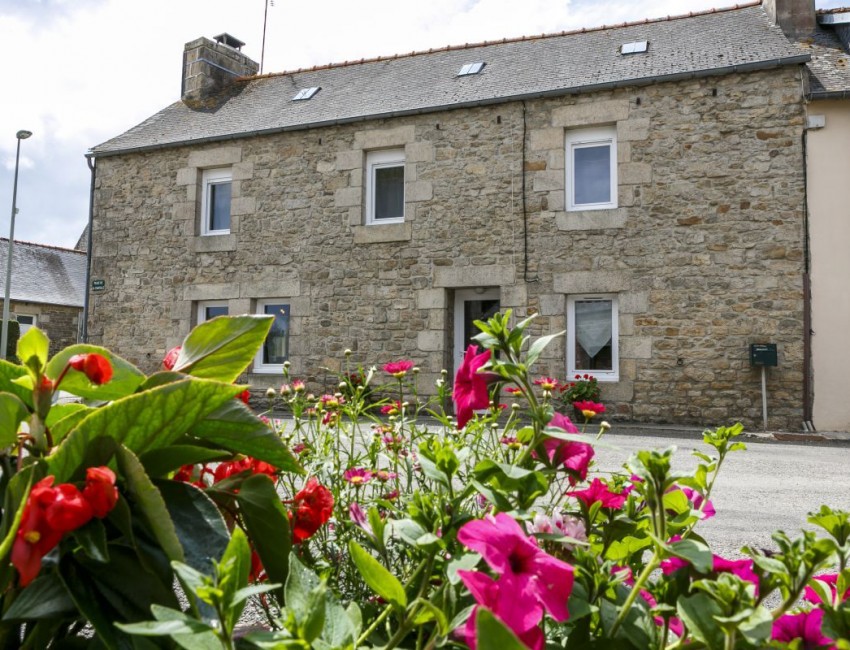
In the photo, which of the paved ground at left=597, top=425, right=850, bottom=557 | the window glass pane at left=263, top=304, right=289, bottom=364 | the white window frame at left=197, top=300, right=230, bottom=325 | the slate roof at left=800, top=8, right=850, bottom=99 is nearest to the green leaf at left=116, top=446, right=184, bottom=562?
the paved ground at left=597, top=425, right=850, bottom=557

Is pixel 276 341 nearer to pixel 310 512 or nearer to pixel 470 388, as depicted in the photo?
pixel 310 512

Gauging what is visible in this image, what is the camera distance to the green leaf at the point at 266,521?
2.74 ft

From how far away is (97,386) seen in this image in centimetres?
89

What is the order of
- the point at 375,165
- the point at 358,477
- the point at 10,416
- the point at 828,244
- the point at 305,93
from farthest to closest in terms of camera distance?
the point at 305,93 → the point at 375,165 → the point at 828,244 → the point at 358,477 → the point at 10,416

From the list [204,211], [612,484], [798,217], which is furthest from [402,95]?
[612,484]

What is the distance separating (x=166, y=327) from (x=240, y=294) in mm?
1539

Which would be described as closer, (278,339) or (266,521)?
(266,521)

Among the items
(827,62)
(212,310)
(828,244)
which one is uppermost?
(827,62)

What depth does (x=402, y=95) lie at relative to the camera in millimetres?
11016

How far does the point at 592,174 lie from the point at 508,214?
4.34 ft

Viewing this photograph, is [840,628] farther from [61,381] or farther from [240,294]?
[240,294]

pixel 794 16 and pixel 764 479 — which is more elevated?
pixel 794 16

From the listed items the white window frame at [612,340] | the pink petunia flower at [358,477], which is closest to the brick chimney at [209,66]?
the white window frame at [612,340]

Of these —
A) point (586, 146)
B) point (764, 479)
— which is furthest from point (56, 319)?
point (764, 479)
